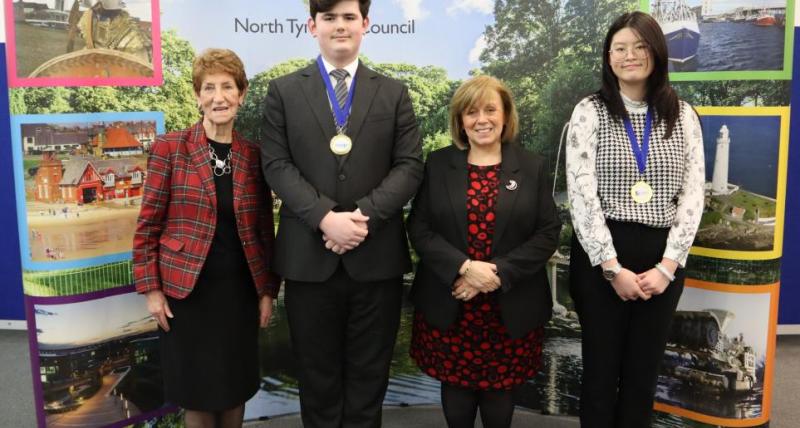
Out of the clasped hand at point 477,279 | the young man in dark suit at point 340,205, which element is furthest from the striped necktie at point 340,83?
the clasped hand at point 477,279

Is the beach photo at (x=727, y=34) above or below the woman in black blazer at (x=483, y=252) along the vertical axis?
above

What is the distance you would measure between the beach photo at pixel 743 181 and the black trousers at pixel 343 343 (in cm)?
143

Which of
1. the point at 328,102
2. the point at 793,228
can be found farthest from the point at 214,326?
the point at 793,228

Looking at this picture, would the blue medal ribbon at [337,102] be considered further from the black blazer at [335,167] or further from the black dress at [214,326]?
the black dress at [214,326]

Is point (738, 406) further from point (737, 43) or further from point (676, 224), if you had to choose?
point (737, 43)

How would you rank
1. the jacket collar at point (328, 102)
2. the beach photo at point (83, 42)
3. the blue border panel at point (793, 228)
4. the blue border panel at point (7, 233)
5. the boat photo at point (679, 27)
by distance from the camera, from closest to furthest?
the jacket collar at point (328, 102) → the beach photo at point (83, 42) → the boat photo at point (679, 27) → the blue border panel at point (793, 228) → the blue border panel at point (7, 233)

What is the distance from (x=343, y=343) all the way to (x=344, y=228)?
0.50m

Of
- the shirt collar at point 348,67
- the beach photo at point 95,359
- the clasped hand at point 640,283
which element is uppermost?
the shirt collar at point 348,67

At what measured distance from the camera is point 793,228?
3.94 meters

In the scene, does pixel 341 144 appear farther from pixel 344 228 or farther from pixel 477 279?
pixel 477 279

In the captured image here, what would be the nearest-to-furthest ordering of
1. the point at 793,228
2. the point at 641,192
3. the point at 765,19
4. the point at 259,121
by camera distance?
the point at 641,192, the point at 765,19, the point at 259,121, the point at 793,228

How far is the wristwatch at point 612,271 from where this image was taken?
199 cm

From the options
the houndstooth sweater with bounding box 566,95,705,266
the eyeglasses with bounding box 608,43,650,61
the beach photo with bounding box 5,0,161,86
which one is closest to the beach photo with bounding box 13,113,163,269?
the beach photo with bounding box 5,0,161,86

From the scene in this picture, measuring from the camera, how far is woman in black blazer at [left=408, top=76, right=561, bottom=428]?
6.65 ft
